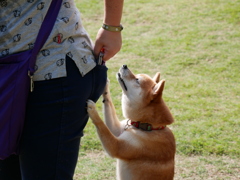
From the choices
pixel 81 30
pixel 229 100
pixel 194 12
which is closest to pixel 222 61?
pixel 229 100

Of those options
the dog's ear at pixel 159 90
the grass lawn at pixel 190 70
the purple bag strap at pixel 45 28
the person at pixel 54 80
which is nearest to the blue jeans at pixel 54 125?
the person at pixel 54 80

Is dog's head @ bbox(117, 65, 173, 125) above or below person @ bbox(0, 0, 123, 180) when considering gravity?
below

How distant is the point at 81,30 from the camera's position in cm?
176

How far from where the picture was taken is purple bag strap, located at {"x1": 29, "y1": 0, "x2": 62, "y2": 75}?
1.59 meters

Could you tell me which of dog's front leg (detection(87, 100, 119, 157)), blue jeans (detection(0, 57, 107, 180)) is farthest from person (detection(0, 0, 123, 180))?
dog's front leg (detection(87, 100, 119, 157))

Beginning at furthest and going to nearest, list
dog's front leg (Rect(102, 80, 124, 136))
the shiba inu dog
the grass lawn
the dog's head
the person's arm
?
the grass lawn
dog's front leg (Rect(102, 80, 124, 136))
the dog's head
the shiba inu dog
the person's arm

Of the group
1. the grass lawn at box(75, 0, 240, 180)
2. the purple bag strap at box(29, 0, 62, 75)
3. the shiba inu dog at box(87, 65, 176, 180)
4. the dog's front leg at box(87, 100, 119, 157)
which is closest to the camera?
the purple bag strap at box(29, 0, 62, 75)

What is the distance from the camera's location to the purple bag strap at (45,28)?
1.59 metres

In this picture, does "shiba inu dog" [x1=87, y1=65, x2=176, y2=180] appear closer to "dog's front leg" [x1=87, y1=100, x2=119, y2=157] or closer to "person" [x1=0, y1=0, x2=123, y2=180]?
"dog's front leg" [x1=87, y1=100, x2=119, y2=157]

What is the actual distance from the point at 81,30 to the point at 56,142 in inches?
20.2

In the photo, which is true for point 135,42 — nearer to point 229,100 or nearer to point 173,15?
point 173,15

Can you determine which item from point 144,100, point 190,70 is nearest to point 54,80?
point 144,100

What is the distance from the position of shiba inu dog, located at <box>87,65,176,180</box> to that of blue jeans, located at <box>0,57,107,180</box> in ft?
3.34

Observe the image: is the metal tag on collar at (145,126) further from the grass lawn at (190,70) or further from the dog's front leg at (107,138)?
the grass lawn at (190,70)
